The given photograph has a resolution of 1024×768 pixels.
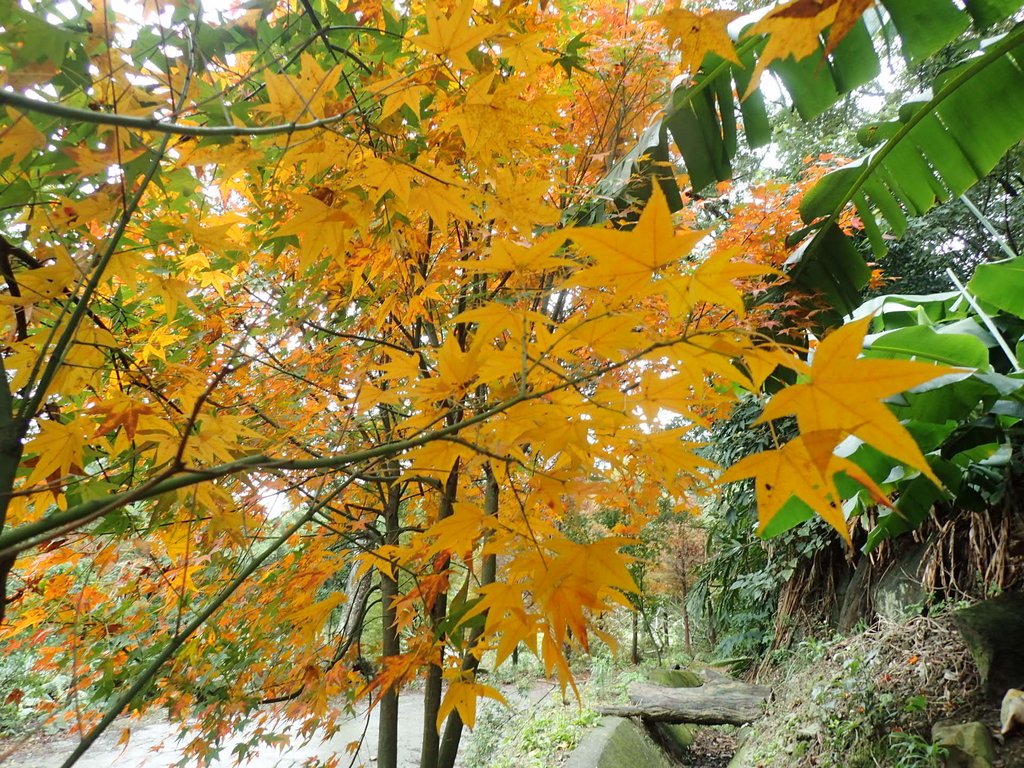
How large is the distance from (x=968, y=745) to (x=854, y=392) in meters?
2.44

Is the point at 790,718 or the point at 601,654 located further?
the point at 601,654

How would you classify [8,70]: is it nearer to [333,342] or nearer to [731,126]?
[333,342]

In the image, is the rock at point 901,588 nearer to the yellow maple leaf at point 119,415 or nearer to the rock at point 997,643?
the rock at point 997,643

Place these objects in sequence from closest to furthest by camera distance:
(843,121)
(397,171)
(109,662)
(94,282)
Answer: (94,282)
(397,171)
(109,662)
(843,121)

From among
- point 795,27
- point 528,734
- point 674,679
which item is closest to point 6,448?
point 795,27

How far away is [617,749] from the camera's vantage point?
352 centimetres

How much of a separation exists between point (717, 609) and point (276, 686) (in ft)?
15.3

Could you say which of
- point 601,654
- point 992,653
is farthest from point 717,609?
point 992,653

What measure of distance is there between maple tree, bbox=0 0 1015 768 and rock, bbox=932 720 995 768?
1434mm

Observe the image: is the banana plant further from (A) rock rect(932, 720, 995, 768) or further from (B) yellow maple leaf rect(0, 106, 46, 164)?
(B) yellow maple leaf rect(0, 106, 46, 164)

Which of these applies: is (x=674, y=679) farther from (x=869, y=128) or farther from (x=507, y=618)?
(x=507, y=618)

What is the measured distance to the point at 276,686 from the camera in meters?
1.58

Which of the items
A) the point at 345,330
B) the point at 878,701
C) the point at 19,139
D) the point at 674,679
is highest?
the point at 345,330

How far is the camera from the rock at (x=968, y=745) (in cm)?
187
